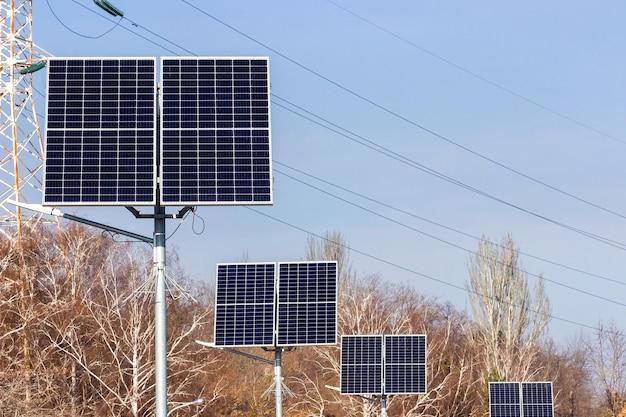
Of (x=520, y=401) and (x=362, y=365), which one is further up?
(x=362, y=365)

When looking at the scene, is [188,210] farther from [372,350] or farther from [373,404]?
[373,404]

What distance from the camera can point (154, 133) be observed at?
63.9 feet

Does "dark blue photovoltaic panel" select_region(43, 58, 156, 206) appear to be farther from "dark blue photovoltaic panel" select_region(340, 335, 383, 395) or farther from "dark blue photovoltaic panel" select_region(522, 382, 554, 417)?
"dark blue photovoltaic panel" select_region(522, 382, 554, 417)

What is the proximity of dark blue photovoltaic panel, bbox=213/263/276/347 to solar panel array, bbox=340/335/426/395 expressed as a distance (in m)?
8.91

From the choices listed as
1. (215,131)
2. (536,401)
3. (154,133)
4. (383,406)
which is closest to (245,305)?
(383,406)

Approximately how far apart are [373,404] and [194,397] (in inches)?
371

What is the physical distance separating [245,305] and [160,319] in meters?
13.5

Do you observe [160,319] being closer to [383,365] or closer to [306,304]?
[306,304]

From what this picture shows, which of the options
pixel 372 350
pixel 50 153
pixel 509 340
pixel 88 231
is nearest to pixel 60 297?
pixel 88 231

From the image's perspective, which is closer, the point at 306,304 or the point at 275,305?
the point at 275,305

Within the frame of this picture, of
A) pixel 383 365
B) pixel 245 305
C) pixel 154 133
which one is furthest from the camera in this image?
pixel 383 365

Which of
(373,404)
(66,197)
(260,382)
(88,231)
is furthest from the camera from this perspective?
(260,382)

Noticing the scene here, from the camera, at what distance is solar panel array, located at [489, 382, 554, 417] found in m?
44.8

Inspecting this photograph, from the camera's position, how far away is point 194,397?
58719mm
